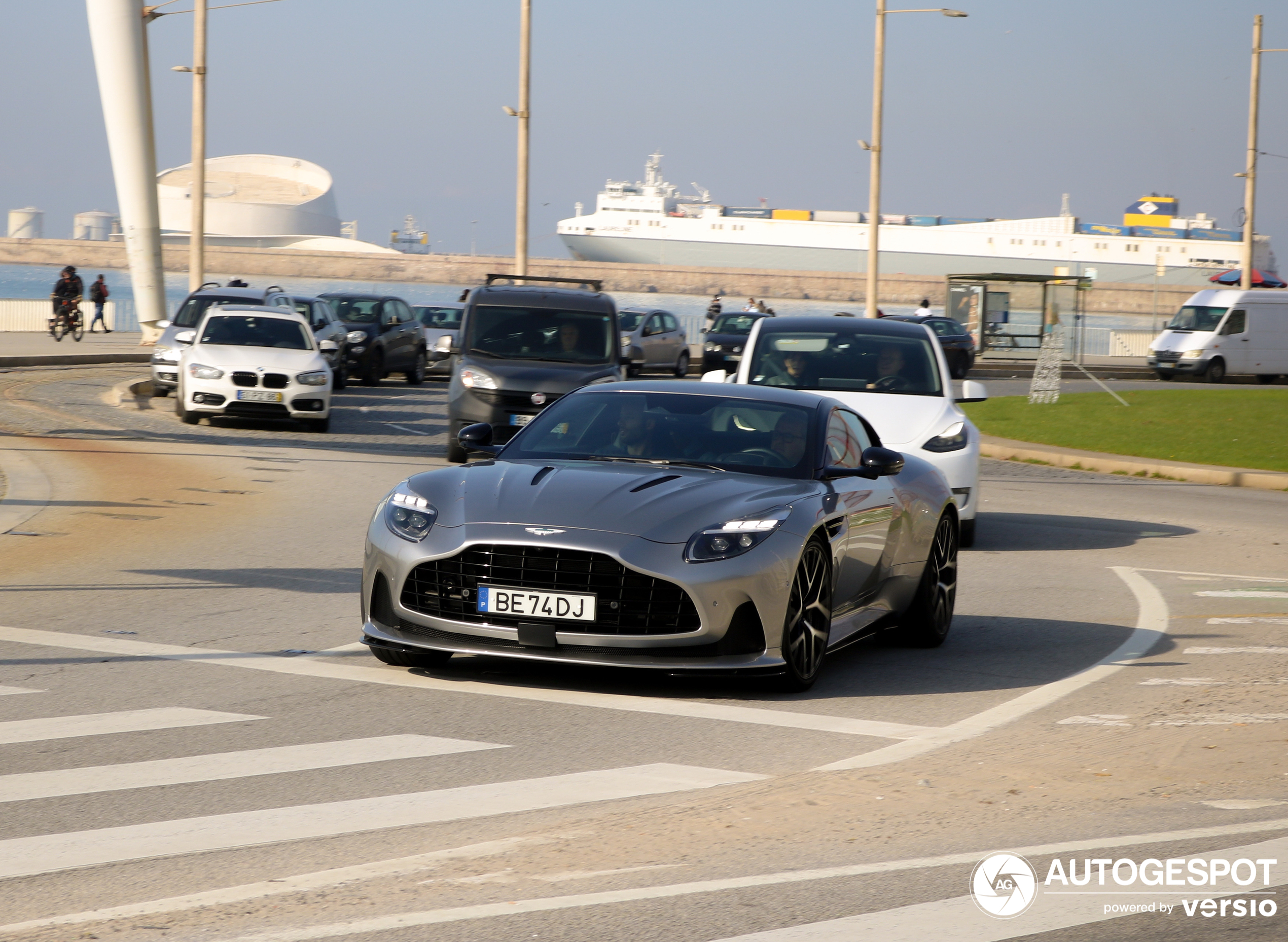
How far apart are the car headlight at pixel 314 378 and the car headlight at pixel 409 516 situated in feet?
47.3

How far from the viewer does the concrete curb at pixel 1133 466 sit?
1945 cm

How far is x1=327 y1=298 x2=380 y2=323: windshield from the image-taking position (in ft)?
105

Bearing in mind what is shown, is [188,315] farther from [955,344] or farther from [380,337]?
A: [955,344]

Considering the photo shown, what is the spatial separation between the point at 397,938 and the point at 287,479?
12682mm

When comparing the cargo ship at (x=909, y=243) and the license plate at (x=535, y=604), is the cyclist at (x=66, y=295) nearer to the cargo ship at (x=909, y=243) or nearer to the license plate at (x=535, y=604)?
the license plate at (x=535, y=604)

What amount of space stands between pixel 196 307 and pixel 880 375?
15730 millimetres

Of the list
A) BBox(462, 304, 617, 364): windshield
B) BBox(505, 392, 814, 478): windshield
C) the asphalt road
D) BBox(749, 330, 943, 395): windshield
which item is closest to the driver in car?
BBox(749, 330, 943, 395): windshield

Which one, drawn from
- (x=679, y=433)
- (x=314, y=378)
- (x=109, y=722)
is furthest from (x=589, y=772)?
(x=314, y=378)

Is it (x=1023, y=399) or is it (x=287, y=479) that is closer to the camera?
(x=287, y=479)

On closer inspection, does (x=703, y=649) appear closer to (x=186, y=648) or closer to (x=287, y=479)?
(x=186, y=648)

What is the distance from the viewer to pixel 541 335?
18.9 m

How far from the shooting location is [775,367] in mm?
13742

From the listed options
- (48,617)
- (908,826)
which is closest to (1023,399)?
(48,617)

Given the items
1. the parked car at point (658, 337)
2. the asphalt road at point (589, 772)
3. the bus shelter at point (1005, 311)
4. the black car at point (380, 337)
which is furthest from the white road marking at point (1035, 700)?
the bus shelter at point (1005, 311)
